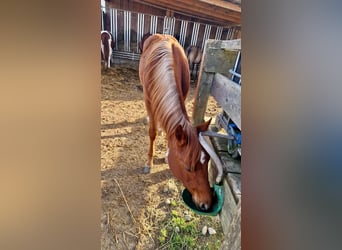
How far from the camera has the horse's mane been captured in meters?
0.98

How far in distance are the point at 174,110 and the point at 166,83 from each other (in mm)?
133

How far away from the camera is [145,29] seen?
3.39ft

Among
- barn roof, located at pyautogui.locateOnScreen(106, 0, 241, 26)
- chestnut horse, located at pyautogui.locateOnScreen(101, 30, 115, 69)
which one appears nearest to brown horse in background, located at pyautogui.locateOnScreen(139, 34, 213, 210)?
barn roof, located at pyautogui.locateOnScreen(106, 0, 241, 26)

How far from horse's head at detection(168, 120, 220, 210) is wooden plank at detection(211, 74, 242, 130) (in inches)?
5.2

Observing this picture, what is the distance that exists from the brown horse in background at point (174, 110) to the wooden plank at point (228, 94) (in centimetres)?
12

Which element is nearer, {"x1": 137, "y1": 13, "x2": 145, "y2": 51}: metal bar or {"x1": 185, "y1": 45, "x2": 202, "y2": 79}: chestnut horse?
{"x1": 137, "y1": 13, "x2": 145, "y2": 51}: metal bar

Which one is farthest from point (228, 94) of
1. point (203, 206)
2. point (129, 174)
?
point (129, 174)

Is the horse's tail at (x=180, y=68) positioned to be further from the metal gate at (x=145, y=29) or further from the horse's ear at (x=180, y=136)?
the horse's ear at (x=180, y=136)

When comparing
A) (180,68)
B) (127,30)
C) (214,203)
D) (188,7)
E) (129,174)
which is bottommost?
(129,174)

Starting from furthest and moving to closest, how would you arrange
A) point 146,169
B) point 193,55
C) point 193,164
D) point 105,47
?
point 146,169 → point 193,55 → point 193,164 → point 105,47

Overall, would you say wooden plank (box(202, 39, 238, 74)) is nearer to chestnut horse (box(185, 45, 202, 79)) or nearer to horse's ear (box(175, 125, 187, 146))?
chestnut horse (box(185, 45, 202, 79))

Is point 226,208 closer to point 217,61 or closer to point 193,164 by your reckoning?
point 193,164
